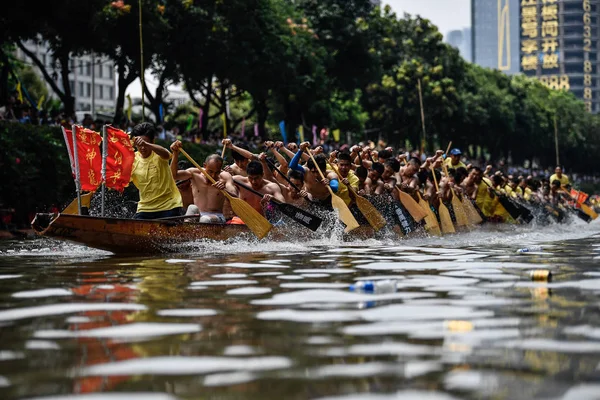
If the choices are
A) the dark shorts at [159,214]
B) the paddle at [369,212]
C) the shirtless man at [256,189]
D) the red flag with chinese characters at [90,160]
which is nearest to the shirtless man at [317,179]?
the paddle at [369,212]

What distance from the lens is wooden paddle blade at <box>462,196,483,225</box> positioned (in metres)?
22.7

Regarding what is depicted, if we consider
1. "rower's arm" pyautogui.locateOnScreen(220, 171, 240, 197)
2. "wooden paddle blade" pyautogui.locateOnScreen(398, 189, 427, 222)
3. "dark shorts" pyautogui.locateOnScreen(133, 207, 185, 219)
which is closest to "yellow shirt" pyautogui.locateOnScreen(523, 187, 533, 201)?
"wooden paddle blade" pyautogui.locateOnScreen(398, 189, 427, 222)

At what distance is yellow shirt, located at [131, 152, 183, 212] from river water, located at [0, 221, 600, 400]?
2.07 meters

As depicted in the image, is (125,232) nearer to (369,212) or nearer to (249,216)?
(249,216)

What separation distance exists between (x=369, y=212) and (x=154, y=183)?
17.7 feet

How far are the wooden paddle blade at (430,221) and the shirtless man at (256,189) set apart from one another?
4.56 m

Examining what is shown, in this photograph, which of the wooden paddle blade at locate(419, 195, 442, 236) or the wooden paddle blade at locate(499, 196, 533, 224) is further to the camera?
the wooden paddle blade at locate(499, 196, 533, 224)

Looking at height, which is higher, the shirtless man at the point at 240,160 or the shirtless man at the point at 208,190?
the shirtless man at the point at 240,160

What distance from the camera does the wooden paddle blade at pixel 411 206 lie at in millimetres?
19297

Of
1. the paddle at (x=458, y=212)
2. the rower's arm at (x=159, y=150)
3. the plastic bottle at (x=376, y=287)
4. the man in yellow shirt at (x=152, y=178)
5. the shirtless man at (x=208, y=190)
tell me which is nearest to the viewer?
the plastic bottle at (x=376, y=287)

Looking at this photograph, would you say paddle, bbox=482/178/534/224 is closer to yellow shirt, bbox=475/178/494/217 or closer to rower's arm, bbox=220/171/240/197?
yellow shirt, bbox=475/178/494/217

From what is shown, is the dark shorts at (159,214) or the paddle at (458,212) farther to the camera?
the paddle at (458,212)

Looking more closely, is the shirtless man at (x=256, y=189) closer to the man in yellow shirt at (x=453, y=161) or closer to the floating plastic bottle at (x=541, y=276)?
the floating plastic bottle at (x=541, y=276)

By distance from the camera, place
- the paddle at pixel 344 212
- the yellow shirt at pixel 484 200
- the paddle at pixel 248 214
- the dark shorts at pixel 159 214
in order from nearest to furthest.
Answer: the dark shorts at pixel 159 214 < the paddle at pixel 248 214 < the paddle at pixel 344 212 < the yellow shirt at pixel 484 200
